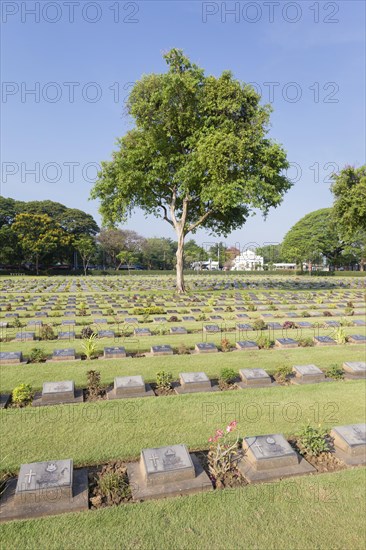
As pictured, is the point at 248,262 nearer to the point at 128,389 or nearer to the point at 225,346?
the point at 225,346

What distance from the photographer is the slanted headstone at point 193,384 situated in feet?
24.6

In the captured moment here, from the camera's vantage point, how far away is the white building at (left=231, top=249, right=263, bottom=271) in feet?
299

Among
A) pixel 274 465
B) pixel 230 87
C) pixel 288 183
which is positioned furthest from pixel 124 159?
pixel 274 465

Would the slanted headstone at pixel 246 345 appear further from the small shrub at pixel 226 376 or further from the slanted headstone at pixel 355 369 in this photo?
the small shrub at pixel 226 376

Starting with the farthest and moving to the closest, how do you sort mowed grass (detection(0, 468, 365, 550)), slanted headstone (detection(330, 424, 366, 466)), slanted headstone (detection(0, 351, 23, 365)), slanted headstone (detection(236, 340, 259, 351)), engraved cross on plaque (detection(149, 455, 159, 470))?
slanted headstone (detection(236, 340, 259, 351)) < slanted headstone (detection(0, 351, 23, 365)) < slanted headstone (detection(330, 424, 366, 466)) < engraved cross on plaque (detection(149, 455, 159, 470)) < mowed grass (detection(0, 468, 365, 550))

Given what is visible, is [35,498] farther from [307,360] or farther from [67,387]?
[307,360]

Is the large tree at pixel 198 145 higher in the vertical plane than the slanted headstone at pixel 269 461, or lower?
higher

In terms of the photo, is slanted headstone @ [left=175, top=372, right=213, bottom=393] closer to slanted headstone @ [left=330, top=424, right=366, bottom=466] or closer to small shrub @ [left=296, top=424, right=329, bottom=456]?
small shrub @ [left=296, top=424, right=329, bottom=456]

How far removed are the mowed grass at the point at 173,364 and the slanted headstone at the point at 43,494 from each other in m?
3.32

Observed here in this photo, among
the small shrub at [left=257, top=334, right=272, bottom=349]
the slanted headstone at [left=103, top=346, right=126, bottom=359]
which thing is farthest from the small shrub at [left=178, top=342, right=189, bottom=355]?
the small shrub at [left=257, top=334, right=272, bottom=349]

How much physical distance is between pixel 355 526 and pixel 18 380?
6.64 meters

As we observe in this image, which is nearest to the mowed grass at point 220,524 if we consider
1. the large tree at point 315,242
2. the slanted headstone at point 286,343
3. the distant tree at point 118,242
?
Result: the slanted headstone at point 286,343

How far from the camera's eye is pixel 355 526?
3947 mm

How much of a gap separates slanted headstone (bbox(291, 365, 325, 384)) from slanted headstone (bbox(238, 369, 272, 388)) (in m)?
0.63
